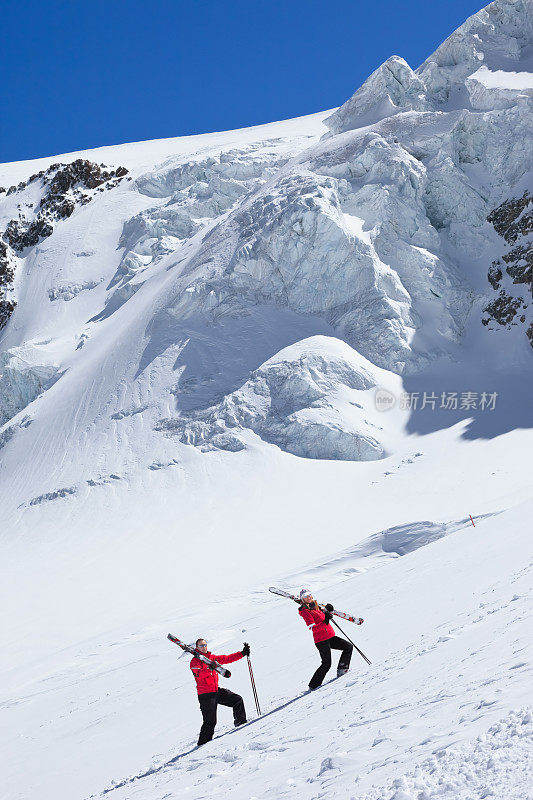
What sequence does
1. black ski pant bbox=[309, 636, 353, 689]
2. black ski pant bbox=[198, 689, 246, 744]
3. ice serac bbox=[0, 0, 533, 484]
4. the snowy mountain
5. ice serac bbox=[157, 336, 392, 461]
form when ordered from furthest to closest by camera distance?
1. ice serac bbox=[0, 0, 533, 484]
2. ice serac bbox=[157, 336, 392, 461]
3. black ski pant bbox=[309, 636, 353, 689]
4. black ski pant bbox=[198, 689, 246, 744]
5. the snowy mountain

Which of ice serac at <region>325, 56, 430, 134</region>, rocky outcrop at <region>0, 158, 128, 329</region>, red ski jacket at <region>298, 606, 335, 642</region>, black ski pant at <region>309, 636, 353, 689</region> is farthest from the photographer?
rocky outcrop at <region>0, 158, 128, 329</region>

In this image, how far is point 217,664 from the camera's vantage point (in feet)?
35.2

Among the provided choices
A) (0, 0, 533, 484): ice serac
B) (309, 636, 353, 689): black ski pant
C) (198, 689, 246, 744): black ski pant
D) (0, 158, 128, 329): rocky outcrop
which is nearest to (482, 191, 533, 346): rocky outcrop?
(0, 0, 533, 484): ice serac

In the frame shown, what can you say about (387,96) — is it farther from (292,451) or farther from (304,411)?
(292,451)

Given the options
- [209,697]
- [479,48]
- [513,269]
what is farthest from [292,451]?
[479,48]

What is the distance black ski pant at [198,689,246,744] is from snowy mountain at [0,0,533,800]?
364 mm

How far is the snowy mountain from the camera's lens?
8797mm

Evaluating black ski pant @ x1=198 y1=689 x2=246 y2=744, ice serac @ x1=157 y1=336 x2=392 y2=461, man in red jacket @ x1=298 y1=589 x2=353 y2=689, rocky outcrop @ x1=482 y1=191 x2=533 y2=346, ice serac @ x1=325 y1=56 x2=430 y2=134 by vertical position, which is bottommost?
black ski pant @ x1=198 y1=689 x2=246 y2=744

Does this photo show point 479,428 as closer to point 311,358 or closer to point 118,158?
point 311,358

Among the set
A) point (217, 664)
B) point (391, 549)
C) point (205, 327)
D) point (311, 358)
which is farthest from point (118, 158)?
point (217, 664)

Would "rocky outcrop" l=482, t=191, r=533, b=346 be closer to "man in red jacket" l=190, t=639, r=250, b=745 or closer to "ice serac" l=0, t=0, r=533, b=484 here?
"ice serac" l=0, t=0, r=533, b=484

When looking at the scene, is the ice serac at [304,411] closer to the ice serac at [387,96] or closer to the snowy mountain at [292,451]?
the snowy mountain at [292,451]

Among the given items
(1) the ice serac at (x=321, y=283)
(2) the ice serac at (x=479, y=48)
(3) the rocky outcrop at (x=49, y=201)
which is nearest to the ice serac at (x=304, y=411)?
(1) the ice serac at (x=321, y=283)

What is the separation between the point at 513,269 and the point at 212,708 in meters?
47.3
